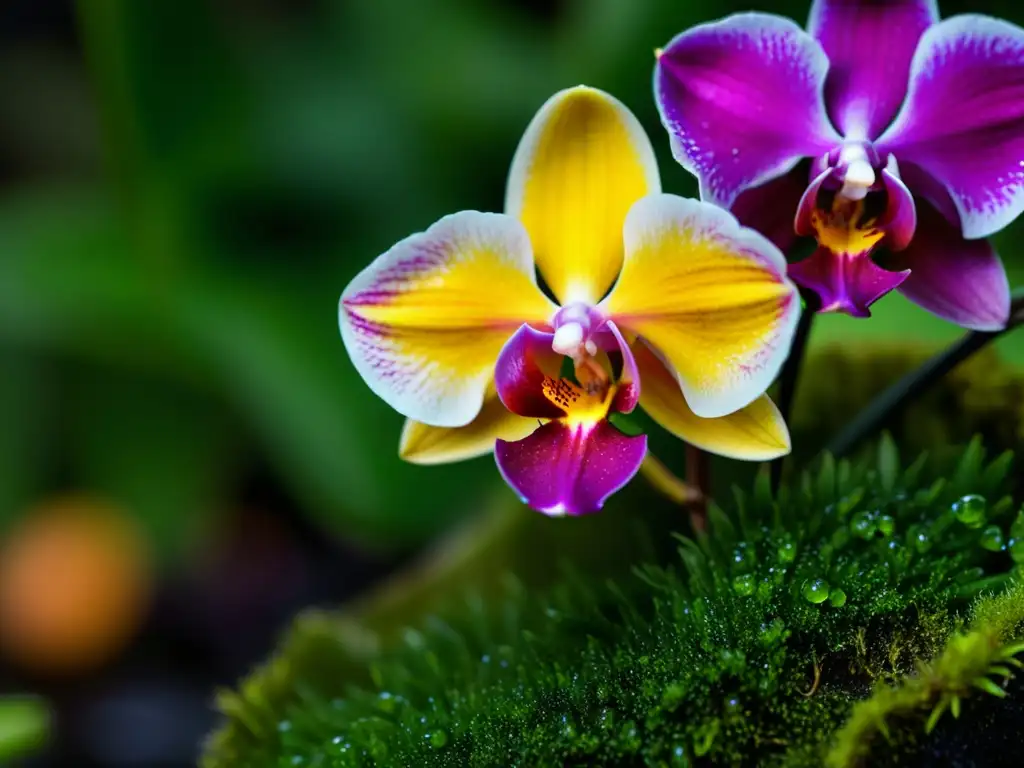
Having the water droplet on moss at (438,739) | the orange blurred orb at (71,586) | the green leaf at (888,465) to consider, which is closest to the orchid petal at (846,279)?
the green leaf at (888,465)

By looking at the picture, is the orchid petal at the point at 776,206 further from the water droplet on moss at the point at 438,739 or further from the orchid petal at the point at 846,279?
the water droplet on moss at the point at 438,739

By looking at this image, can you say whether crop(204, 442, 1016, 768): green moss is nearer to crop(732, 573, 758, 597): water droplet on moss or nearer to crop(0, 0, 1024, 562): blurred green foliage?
crop(732, 573, 758, 597): water droplet on moss

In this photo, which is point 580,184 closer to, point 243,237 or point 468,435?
point 468,435

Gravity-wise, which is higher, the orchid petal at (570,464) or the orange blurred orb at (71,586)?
the orchid petal at (570,464)

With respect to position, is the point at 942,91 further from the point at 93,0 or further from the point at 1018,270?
the point at 93,0

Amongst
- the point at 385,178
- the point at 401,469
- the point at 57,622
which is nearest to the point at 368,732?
the point at 401,469
